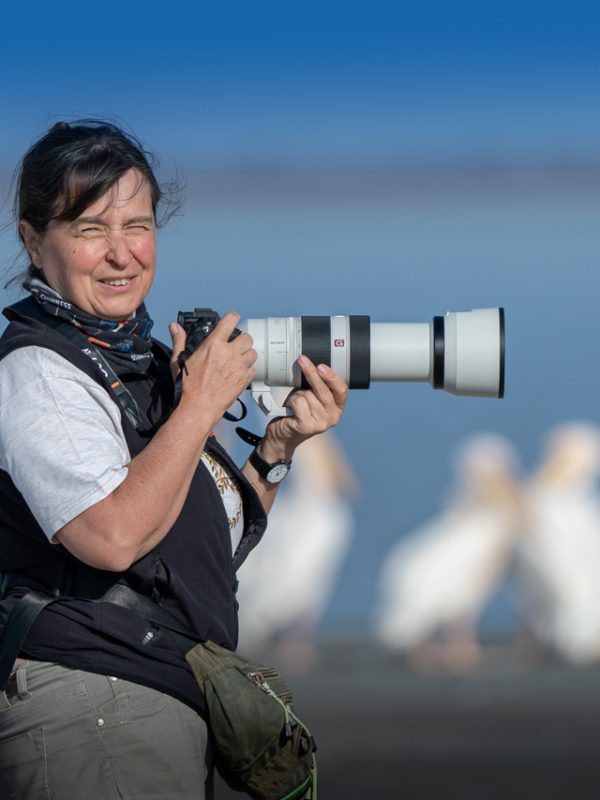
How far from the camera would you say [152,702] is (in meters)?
2.45

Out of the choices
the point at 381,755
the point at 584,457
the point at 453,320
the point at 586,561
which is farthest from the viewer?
the point at 584,457

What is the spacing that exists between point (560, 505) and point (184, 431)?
341 inches

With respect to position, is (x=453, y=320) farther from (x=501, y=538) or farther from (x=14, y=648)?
(x=501, y=538)

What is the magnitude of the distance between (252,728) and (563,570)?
25.8 ft

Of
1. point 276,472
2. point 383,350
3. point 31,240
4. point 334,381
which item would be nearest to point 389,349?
point 383,350

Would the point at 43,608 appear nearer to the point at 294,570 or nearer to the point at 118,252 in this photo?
the point at 118,252

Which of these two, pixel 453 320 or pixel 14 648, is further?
pixel 453 320

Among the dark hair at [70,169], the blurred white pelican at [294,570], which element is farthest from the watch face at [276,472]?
the blurred white pelican at [294,570]

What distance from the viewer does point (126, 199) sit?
2.60 metres

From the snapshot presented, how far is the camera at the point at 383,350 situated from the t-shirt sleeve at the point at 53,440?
455mm

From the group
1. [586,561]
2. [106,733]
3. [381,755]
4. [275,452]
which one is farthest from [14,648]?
[586,561]

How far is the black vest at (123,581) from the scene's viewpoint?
7.97 ft

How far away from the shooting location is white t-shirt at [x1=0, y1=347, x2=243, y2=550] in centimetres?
234

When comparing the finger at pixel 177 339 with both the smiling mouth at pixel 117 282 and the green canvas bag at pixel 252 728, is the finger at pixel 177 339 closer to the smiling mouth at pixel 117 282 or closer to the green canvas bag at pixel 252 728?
the smiling mouth at pixel 117 282
